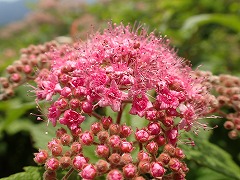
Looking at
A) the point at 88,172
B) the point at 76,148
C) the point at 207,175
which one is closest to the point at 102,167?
the point at 88,172

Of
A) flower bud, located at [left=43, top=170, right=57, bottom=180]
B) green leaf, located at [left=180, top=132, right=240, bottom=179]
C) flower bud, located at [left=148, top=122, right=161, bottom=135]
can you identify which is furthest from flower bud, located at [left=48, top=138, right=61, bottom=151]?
green leaf, located at [left=180, top=132, right=240, bottom=179]

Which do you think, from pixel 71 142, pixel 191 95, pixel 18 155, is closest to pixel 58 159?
pixel 71 142

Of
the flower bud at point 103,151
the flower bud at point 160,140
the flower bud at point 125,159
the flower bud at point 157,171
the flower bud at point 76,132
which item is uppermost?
the flower bud at point 160,140

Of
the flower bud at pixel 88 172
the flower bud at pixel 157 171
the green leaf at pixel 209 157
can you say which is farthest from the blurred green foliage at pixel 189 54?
the flower bud at pixel 88 172

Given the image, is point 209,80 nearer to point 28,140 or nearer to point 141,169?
point 141,169

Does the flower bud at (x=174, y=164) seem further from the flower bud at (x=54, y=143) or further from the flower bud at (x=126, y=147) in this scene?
the flower bud at (x=54, y=143)

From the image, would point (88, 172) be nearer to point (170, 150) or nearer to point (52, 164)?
point (52, 164)
